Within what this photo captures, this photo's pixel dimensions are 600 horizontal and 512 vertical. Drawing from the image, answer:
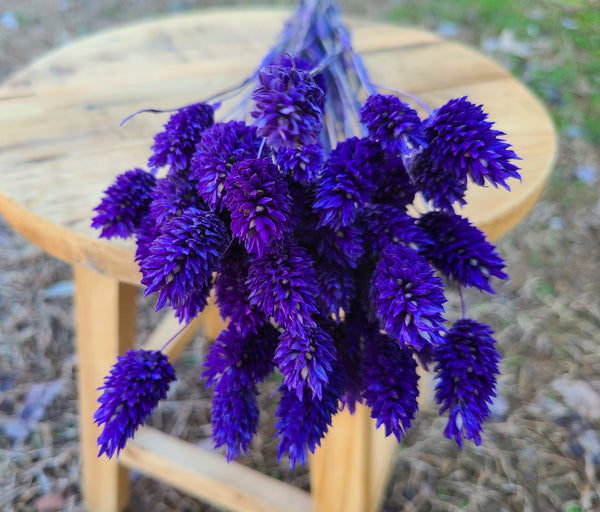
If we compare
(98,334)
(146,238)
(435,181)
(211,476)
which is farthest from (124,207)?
(211,476)

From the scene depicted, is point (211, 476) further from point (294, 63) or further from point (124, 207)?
point (294, 63)

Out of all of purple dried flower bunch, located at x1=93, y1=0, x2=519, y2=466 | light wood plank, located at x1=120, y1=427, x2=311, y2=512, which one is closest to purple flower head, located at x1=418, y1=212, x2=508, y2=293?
purple dried flower bunch, located at x1=93, y1=0, x2=519, y2=466

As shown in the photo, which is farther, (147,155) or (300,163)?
(147,155)

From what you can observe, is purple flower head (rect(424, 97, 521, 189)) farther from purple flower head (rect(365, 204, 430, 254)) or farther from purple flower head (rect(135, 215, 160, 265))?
purple flower head (rect(135, 215, 160, 265))

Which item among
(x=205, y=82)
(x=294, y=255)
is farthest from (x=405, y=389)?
(x=205, y=82)

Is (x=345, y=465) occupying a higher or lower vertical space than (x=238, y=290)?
lower

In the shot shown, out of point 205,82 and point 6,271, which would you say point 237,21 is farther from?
point 6,271
